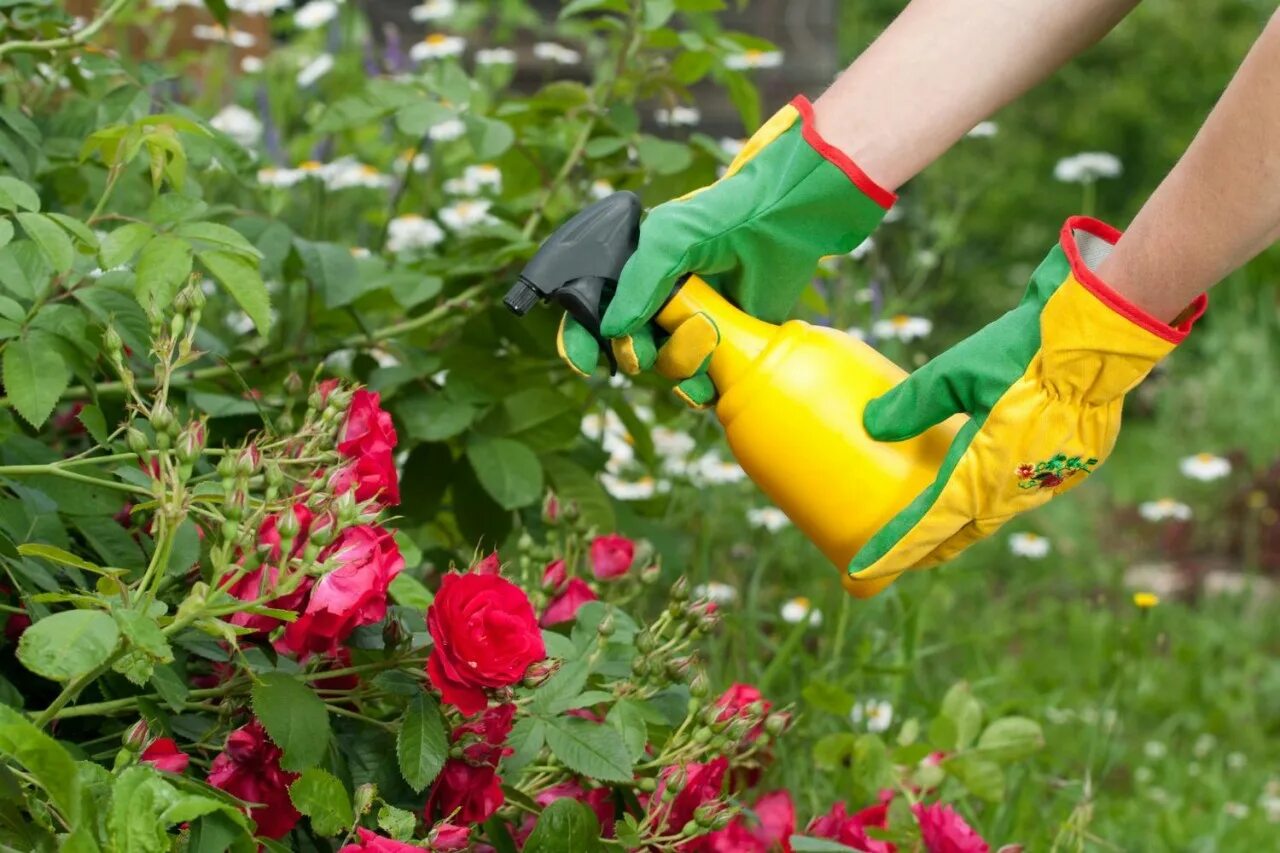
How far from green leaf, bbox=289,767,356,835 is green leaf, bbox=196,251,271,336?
368 millimetres

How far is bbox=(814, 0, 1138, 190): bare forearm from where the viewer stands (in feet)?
4.27

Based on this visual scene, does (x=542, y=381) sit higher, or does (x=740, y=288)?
(x=740, y=288)

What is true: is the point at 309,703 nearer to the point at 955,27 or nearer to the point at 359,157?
the point at 955,27

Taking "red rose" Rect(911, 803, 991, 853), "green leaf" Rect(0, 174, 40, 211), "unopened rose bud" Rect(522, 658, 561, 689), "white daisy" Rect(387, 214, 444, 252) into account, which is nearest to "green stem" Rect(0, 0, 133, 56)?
"green leaf" Rect(0, 174, 40, 211)

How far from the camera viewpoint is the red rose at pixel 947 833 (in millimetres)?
1204

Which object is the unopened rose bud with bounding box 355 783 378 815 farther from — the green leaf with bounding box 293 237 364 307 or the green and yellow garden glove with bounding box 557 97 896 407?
the green leaf with bounding box 293 237 364 307

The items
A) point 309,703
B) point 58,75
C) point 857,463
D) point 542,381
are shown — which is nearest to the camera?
point 309,703

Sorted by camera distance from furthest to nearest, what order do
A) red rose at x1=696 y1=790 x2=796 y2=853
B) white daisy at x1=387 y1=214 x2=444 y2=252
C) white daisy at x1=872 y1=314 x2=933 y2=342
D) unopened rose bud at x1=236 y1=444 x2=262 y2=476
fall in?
white daisy at x1=872 y1=314 x2=933 y2=342, white daisy at x1=387 y1=214 x2=444 y2=252, red rose at x1=696 y1=790 x2=796 y2=853, unopened rose bud at x1=236 y1=444 x2=262 y2=476

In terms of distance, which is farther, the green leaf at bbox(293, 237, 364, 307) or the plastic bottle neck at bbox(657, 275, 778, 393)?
the green leaf at bbox(293, 237, 364, 307)

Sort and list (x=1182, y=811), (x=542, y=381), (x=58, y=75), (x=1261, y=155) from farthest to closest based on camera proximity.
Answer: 1. (x=1182, y=811)
2. (x=542, y=381)
3. (x=58, y=75)
4. (x=1261, y=155)

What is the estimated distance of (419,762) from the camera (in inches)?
39.1

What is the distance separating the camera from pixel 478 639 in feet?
3.17

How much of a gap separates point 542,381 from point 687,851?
→ 0.72 m

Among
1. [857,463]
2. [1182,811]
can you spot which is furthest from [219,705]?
[1182,811]
